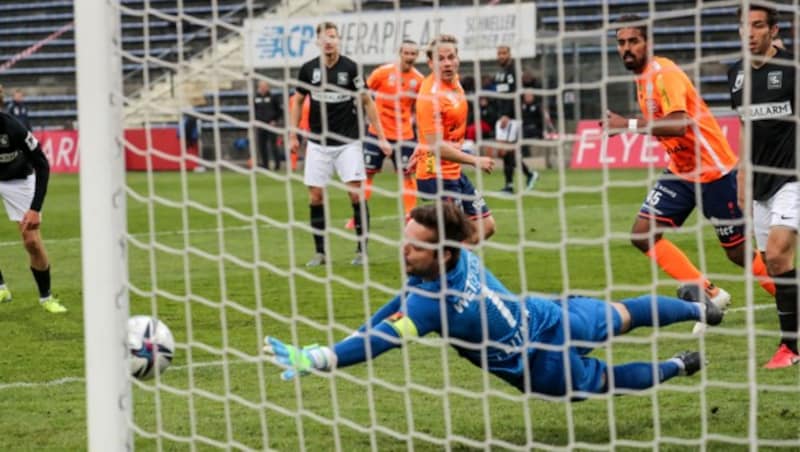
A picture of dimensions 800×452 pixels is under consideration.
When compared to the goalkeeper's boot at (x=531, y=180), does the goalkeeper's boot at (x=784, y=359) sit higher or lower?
higher

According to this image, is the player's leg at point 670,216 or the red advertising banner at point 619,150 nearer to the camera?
the player's leg at point 670,216

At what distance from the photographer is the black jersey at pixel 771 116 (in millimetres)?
6445

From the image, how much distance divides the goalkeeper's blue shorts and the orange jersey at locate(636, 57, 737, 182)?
1.86m

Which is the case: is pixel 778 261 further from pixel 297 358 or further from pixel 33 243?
pixel 33 243

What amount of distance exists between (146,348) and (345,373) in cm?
169

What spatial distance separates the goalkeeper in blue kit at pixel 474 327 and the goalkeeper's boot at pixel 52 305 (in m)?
4.39

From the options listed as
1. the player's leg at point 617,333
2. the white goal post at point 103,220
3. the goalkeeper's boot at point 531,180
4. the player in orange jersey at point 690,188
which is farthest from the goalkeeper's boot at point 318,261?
the goalkeeper's boot at point 531,180

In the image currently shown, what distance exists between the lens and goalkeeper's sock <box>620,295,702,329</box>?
18.0 feet

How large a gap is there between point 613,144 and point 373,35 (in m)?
6.44

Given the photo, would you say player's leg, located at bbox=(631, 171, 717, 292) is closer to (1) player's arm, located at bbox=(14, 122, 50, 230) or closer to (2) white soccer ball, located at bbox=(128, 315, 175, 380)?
(2) white soccer ball, located at bbox=(128, 315, 175, 380)

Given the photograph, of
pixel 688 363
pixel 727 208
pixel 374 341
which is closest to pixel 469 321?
pixel 374 341

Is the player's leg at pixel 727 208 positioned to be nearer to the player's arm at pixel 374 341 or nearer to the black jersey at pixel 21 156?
the player's arm at pixel 374 341

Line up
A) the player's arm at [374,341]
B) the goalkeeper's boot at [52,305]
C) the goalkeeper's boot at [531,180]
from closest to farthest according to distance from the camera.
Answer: the player's arm at [374,341] → the goalkeeper's boot at [52,305] → the goalkeeper's boot at [531,180]

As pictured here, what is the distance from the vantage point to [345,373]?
6344mm
